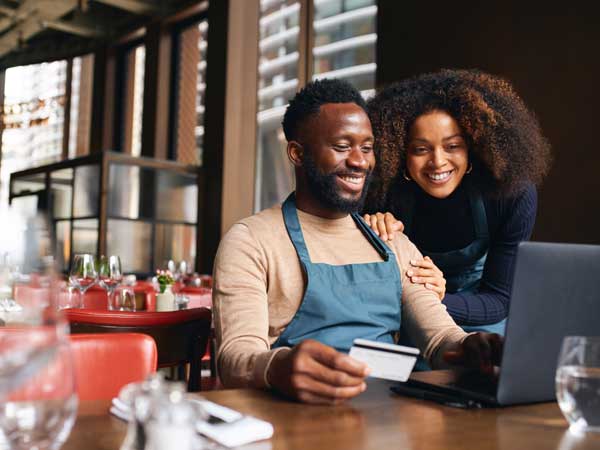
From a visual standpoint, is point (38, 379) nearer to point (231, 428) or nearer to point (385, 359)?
point (231, 428)

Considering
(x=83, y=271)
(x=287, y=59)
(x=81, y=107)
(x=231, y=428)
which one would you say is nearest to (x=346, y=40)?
(x=287, y=59)

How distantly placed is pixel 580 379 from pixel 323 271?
30.0 inches

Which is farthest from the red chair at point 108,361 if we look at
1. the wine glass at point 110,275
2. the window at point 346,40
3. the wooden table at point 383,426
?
the window at point 346,40

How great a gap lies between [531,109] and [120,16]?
6.33 m

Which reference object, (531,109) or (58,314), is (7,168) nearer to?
(531,109)

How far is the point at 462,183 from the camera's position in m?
2.25

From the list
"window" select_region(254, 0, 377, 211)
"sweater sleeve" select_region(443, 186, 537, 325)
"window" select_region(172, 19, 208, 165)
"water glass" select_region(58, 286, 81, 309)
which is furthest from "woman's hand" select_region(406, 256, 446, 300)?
"window" select_region(172, 19, 208, 165)

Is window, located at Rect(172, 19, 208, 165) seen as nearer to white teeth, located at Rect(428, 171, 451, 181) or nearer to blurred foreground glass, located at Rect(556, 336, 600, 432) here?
white teeth, located at Rect(428, 171, 451, 181)

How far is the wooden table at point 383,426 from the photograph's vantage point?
801 millimetres

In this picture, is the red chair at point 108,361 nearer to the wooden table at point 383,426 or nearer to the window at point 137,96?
the wooden table at point 383,426

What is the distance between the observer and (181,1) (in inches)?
307

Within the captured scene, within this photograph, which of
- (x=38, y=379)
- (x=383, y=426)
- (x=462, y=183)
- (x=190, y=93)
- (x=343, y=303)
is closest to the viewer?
(x=38, y=379)

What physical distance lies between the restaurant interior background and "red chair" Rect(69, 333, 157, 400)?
3.23 meters

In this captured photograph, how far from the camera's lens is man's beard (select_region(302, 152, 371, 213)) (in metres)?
1.67
